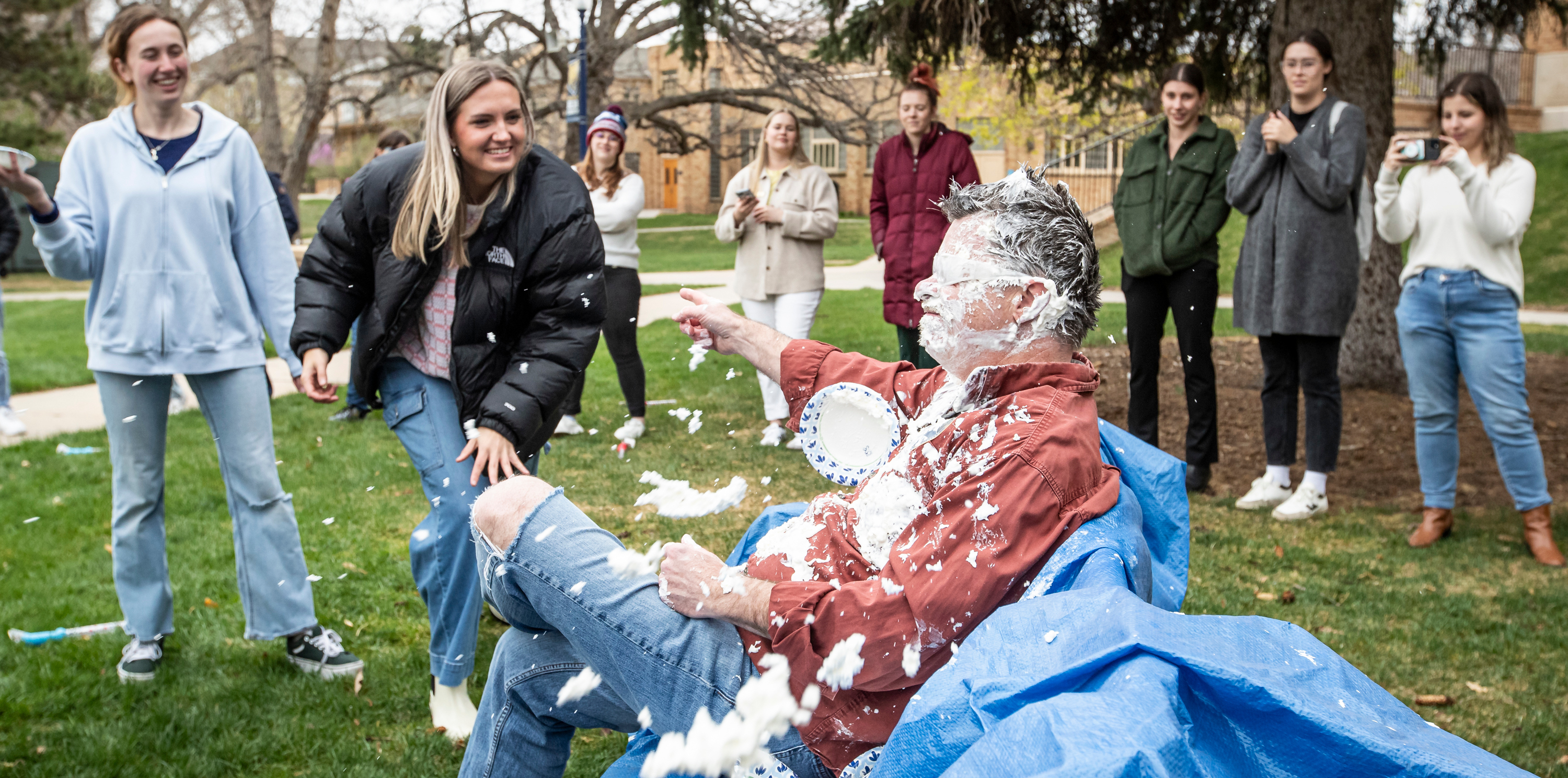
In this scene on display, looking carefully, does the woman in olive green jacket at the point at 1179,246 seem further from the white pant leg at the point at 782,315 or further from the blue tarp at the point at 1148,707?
the blue tarp at the point at 1148,707

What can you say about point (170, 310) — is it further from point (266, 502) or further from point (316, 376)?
point (316, 376)

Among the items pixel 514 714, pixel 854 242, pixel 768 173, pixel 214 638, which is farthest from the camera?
pixel 854 242

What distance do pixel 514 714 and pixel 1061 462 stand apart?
1.16m

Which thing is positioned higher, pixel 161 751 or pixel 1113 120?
pixel 1113 120

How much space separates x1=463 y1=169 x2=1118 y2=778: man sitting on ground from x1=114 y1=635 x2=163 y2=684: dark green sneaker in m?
1.93

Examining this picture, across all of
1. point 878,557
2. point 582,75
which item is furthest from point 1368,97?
point 582,75

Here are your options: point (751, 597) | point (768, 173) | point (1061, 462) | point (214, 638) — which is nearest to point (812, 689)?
point (751, 597)

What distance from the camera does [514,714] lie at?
87.2 inches

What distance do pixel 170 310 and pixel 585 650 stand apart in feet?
7.39

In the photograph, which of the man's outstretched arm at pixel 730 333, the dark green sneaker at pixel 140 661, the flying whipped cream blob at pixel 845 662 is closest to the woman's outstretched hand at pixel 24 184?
the dark green sneaker at pixel 140 661

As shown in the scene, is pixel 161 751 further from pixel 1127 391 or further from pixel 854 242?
pixel 854 242

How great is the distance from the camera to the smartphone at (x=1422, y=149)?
4.53 metres

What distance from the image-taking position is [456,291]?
308 centimetres

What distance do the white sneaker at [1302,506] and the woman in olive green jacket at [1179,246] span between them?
0.50m
